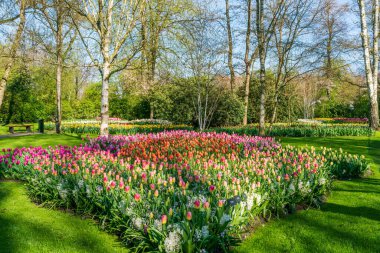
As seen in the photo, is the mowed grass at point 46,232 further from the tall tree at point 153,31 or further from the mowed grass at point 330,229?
the tall tree at point 153,31

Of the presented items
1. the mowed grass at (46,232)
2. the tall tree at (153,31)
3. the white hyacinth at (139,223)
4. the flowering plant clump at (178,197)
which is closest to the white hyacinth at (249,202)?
the flowering plant clump at (178,197)

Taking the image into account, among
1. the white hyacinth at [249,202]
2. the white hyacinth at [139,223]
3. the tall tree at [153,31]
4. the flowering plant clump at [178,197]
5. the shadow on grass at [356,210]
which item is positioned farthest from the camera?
the tall tree at [153,31]

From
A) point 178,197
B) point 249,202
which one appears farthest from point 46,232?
point 249,202

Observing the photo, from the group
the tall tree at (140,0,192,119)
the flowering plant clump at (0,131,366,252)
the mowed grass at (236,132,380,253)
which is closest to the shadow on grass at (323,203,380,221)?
the mowed grass at (236,132,380,253)

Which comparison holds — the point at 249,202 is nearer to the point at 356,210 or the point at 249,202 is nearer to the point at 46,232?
the point at 356,210

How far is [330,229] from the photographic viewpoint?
3.84 metres

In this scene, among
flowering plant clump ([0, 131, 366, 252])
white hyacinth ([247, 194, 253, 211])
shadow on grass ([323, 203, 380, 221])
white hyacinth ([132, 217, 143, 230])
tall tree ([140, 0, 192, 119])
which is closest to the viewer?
flowering plant clump ([0, 131, 366, 252])

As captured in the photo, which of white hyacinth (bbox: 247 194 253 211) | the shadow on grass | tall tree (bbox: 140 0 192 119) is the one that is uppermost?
tall tree (bbox: 140 0 192 119)

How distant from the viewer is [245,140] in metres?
8.29

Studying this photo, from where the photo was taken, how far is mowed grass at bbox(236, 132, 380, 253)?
340cm

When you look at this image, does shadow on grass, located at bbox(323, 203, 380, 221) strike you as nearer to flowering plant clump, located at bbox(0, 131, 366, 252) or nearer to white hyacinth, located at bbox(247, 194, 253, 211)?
flowering plant clump, located at bbox(0, 131, 366, 252)

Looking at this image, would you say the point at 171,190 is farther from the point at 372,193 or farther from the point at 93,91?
the point at 93,91

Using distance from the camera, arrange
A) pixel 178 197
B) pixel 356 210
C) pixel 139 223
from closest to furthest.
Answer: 1. pixel 139 223
2. pixel 178 197
3. pixel 356 210

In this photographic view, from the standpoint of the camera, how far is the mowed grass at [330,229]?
3396 mm
